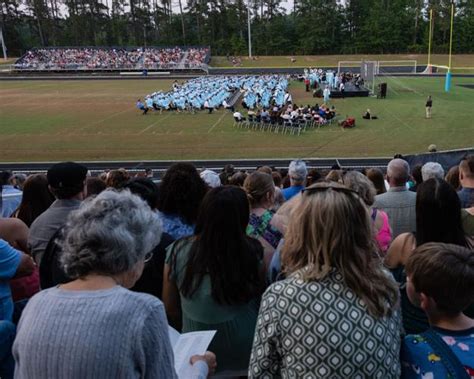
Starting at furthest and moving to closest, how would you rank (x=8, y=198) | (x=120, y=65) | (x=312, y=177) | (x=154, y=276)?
(x=120, y=65)
(x=312, y=177)
(x=8, y=198)
(x=154, y=276)

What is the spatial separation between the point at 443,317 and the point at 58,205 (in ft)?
9.52

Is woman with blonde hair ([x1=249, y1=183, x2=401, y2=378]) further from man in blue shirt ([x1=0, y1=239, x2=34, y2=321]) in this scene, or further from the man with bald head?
the man with bald head

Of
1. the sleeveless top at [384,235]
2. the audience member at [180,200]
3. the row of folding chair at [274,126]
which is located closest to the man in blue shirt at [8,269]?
the audience member at [180,200]

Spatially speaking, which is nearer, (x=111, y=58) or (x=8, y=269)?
(x=8, y=269)

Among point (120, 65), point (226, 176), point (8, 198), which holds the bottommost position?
point (120, 65)

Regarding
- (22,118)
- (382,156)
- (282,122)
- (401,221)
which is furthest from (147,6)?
(401,221)

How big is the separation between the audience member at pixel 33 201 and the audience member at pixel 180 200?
1.58 metres

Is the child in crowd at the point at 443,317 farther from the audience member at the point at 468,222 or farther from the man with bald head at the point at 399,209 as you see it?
the man with bald head at the point at 399,209

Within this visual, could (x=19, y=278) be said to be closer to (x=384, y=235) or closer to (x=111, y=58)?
(x=384, y=235)

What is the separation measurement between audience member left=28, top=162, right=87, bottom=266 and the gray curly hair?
170cm

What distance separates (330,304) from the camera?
6.66 ft

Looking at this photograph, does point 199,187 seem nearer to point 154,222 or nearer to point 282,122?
point 154,222

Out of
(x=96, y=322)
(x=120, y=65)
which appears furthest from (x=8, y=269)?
(x=120, y=65)

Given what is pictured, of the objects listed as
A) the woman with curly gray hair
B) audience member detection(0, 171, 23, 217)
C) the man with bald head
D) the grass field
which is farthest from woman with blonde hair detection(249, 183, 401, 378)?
the grass field
